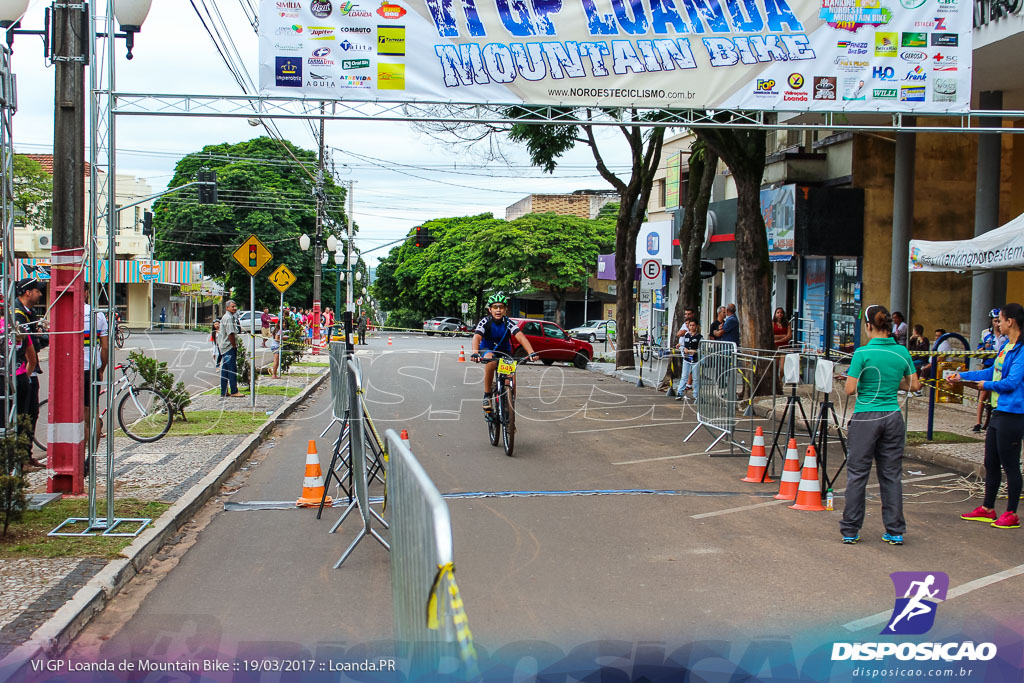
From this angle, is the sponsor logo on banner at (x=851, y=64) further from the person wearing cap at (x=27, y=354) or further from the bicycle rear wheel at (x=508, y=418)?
the person wearing cap at (x=27, y=354)

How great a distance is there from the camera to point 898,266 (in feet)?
69.4

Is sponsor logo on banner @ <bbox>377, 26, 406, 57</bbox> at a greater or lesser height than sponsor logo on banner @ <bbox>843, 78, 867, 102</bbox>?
greater

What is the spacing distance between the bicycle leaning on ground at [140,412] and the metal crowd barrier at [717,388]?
7285 millimetres

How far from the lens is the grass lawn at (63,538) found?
6863mm

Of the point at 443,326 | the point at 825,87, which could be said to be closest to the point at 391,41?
the point at 825,87

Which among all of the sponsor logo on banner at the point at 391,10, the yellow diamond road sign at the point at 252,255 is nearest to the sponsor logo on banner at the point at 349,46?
the sponsor logo on banner at the point at 391,10

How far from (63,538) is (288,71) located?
5.67 metres

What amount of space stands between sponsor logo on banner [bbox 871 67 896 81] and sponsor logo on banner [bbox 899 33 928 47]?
33cm

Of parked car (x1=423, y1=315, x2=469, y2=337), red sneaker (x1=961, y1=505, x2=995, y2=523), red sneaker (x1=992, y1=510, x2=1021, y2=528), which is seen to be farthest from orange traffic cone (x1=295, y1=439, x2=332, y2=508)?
parked car (x1=423, y1=315, x2=469, y2=337)

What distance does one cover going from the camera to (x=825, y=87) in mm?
10852

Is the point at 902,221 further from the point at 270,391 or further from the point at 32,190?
the point at 32,190

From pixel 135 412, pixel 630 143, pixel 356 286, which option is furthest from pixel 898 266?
pixel 356 286

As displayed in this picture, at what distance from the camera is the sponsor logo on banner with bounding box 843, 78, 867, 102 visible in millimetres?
10836

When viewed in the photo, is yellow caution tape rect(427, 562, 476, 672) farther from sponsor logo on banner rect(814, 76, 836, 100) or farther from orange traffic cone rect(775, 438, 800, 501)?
sponsor logo on banner rect(814, 76, 836, 100)
